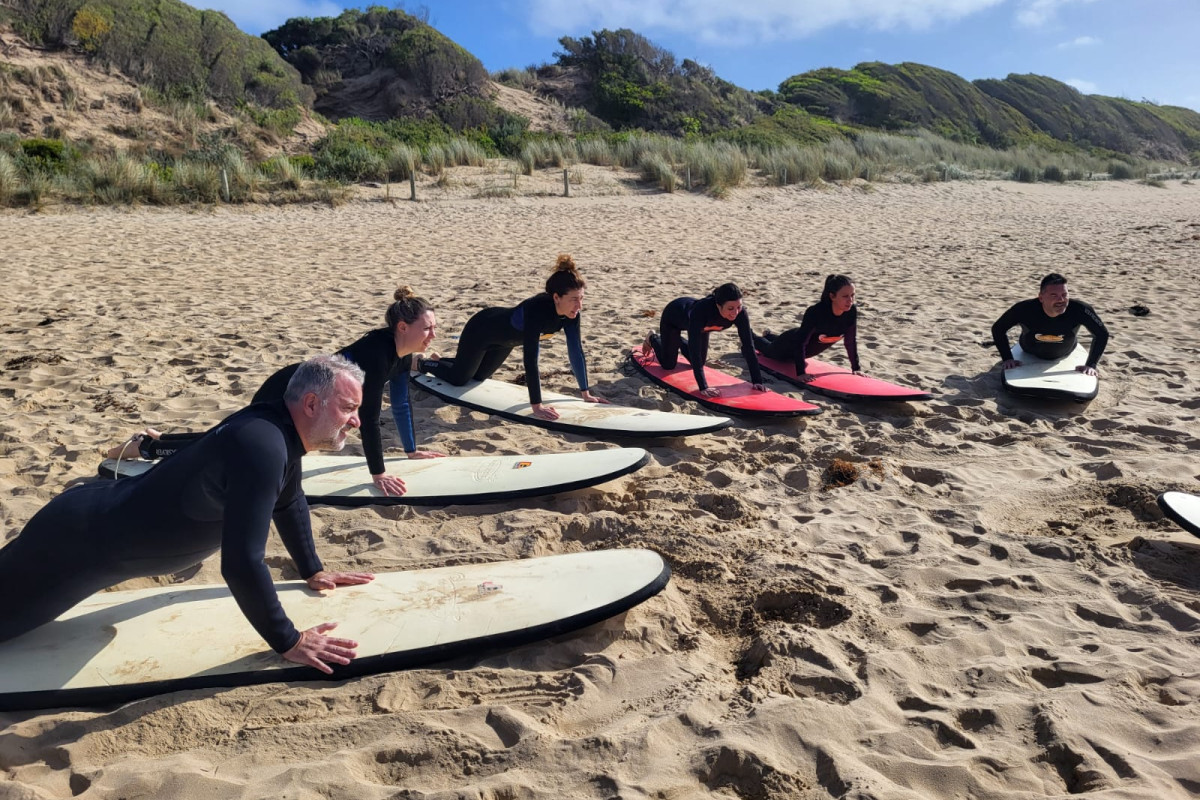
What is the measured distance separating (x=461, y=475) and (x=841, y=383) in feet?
9.96

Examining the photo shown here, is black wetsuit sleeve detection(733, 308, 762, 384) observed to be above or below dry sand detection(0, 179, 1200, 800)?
above

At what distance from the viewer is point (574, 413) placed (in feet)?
17.6

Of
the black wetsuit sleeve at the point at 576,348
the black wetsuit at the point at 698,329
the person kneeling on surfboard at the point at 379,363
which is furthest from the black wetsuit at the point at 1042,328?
the person kneeling on surfboard at the point at 379,363

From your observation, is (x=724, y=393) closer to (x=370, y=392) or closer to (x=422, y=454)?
(x=422, y=454)

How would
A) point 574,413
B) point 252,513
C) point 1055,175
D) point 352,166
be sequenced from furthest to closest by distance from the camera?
point 1055,175, point 352,166, point 574,413, point 252,513

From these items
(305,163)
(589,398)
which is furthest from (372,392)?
(305,163)

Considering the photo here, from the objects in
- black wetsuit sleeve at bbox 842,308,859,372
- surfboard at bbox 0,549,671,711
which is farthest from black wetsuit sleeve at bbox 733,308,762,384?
surfboard at bbox 0,549,671,711

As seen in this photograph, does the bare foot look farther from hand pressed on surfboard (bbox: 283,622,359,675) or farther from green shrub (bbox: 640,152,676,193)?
green shrub (bbox: 640,152,676,193)

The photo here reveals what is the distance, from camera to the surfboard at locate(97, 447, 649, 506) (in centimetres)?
419

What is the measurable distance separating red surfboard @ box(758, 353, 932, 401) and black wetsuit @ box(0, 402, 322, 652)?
4187mm

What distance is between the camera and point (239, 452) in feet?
7.97

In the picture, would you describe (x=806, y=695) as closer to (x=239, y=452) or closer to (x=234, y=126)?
(x=239, y=452)

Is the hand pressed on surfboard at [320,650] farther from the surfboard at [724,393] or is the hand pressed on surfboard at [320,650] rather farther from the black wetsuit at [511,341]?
the surfboard at [724,393]

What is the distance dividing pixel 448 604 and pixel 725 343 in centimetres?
500
